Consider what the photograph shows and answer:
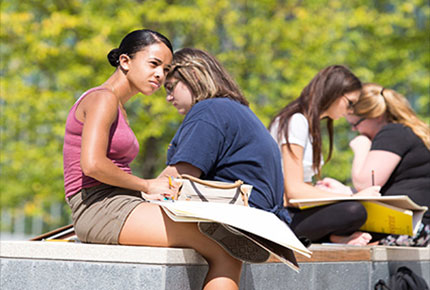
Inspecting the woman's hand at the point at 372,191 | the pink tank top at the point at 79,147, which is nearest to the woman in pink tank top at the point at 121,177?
the pink tank top at the point at 79,147

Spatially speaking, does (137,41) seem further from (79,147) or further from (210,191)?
(210,191)

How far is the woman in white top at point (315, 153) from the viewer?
16.2 feet

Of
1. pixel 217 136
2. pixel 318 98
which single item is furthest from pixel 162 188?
pixel 318 98

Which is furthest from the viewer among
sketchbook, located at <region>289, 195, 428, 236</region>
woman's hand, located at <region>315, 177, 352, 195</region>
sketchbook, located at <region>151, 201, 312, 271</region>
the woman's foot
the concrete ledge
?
woman's hand, located at <region>315, 177, 352, 195</region>

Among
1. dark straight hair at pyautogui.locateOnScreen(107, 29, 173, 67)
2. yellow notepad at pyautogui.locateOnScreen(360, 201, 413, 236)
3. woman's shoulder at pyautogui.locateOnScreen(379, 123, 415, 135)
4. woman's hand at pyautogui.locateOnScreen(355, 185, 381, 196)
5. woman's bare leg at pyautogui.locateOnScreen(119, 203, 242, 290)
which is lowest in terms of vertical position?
yellow notepad at pyautogui.locateOnScreen(360, 201, 413, 236)

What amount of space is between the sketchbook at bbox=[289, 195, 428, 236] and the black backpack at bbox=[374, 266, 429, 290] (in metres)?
0.27

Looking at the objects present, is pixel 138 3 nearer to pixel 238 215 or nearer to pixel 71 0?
pixel 71 0

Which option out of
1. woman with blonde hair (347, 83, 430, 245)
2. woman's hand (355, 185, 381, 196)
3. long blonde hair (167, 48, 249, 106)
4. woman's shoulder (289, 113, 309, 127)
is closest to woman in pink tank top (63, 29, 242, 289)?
long blonde hair (167, 48, 249, 106)

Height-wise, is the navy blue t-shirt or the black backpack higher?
the navy blue t-shirt

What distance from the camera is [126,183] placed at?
343 centimetres

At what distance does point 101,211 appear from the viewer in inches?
135

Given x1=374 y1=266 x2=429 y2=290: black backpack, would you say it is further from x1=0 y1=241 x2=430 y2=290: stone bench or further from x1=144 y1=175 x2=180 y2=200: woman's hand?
x1=144 y1=175 x2=180 y2=200: woman's hand

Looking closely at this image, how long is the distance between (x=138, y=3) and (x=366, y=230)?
923cm

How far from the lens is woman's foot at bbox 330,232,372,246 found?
199 inches
